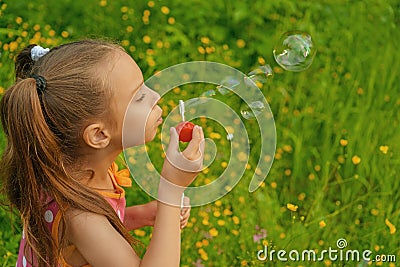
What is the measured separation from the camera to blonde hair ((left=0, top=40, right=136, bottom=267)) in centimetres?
181

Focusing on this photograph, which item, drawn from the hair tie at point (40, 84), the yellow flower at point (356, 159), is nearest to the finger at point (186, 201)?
the hair tie at point (40, 84)

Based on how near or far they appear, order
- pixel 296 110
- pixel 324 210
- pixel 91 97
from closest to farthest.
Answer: pixel 91 97
pixel 324 210
pixel 296 110

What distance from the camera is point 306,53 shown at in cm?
264

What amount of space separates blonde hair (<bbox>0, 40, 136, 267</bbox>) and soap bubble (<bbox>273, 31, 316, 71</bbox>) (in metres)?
0.86

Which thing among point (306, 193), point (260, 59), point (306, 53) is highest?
point (306, 53)

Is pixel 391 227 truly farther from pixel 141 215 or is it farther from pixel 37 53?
pixel 37 53

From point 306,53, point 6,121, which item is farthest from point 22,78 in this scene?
point 306,53

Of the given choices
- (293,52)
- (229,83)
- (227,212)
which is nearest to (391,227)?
(227,212)

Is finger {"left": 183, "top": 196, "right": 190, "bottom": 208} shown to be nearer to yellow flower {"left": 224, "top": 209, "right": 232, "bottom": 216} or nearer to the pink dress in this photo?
the pink dress

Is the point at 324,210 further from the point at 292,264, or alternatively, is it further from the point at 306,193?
the point at 292,264

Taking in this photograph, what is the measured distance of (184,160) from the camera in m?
1.81

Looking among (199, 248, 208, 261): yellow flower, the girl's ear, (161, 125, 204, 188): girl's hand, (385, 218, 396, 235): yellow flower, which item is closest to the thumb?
(161, 125, 204, 188): girl's hand

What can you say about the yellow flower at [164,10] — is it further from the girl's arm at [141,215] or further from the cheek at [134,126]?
the cheek at [134,126]

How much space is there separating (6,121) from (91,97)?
7.8 inches
